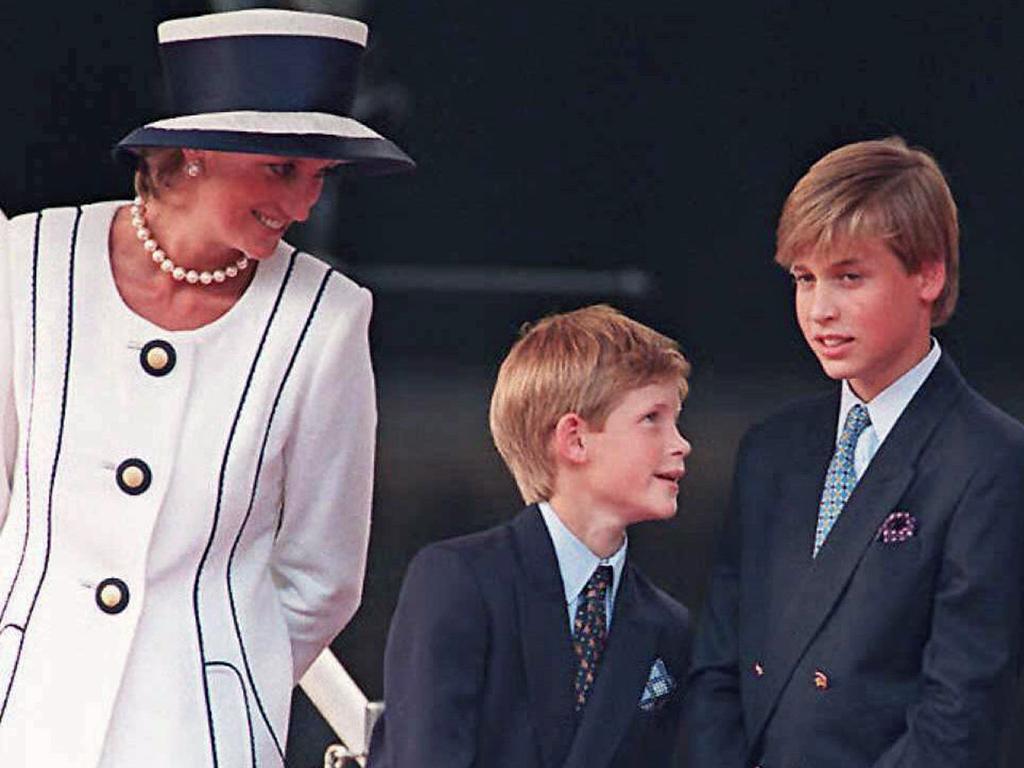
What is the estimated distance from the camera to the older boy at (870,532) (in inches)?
110

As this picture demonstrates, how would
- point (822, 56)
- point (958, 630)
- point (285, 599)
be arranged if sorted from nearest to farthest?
point (958, 630) → point (285, 599) → point (822, 56)

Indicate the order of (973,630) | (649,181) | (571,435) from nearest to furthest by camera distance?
(973,630) → (571,435) → (649,181)

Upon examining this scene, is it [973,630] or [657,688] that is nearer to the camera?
[973,630]

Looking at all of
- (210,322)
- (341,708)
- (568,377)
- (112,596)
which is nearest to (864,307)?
(568,377)

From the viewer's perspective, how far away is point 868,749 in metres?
2.83

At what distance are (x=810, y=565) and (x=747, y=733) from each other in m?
0.20

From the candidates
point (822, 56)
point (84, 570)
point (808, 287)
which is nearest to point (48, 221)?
point (84, 570)

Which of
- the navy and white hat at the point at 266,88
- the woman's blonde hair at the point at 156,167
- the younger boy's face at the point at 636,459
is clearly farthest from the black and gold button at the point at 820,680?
the woman's blonde hair at the point at 156,167

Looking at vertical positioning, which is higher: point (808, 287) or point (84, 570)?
point (808, 287)

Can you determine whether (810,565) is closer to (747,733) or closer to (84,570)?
(747,733)

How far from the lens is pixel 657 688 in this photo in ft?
9.71

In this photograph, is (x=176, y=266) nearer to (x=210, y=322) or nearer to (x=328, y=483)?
(x=210, y=322)

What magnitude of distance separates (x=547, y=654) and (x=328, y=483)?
0.29m

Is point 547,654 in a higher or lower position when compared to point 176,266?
lower
